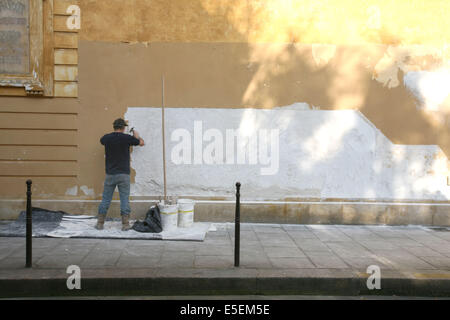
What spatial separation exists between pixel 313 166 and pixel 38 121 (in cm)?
550

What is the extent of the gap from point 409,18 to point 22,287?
801 centimetres

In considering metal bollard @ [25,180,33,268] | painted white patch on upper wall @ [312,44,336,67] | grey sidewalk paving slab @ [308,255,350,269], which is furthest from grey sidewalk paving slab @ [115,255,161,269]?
painted white patch on upper wall @ [312,44,336,67]

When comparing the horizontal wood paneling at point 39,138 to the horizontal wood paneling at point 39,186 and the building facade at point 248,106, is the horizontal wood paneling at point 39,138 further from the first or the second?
the horizontal wood paneling at point 39,186

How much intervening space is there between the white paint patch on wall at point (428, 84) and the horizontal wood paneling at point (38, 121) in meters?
6.75

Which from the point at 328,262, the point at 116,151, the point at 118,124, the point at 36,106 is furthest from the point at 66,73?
the point at 328,262

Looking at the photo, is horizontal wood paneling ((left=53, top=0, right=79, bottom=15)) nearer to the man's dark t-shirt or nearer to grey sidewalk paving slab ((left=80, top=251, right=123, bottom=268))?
the man's dark t-shirt

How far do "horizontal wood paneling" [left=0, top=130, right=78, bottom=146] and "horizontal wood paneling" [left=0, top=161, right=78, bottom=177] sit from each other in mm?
390

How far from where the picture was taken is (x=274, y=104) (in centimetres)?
745

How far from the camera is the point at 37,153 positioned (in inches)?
286

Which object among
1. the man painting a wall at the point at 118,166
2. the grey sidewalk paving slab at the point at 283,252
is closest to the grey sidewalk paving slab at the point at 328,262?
the grey sidewalk paving slab at the point at 283,252

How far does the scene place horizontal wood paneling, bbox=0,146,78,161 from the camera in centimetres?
723

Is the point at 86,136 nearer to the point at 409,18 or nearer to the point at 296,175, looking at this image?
the point at 296,175
